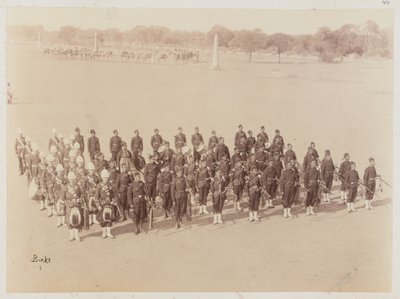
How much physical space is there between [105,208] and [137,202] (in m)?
0.42

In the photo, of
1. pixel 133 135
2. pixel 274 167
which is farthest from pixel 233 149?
pixel 133 135

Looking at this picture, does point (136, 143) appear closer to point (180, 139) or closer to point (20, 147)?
point (180, 139)

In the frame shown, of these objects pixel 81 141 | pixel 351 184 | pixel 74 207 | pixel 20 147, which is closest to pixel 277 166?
pixel 351 184

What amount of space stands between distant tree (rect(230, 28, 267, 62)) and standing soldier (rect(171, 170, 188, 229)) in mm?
1833

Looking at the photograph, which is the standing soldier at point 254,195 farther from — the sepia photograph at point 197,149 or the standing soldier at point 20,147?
the standing soldier at point 20,147

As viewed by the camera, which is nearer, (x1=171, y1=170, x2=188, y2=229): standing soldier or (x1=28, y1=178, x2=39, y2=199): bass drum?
(x1=28, y1=178, x2=39, y2=199): bass drum

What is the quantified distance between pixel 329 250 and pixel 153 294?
236 centimetres

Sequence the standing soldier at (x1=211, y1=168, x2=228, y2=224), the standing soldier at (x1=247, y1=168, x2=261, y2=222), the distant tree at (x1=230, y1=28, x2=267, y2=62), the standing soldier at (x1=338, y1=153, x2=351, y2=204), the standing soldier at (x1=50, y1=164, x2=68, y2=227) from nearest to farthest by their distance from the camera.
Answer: the standing soldier at (x1=50, y1=164, x2=68, y2=227)
the distant tree at (x1=230, y1=28, x2=267, y2=62)
the standing soldier at (x1=211, y1=168, x2=228, y2=224)
the standing soldier at (x1=247, y1=168, x2=261, y2=222)
the standing soldier at (x1=338, y1=153, x2=351, y2=204)

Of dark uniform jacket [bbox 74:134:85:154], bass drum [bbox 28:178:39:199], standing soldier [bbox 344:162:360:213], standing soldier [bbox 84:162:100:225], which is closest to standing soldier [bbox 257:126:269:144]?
standing soldier [bbox 344:162:360:213]

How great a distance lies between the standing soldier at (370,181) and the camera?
31.3 feet

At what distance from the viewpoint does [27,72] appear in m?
9.26

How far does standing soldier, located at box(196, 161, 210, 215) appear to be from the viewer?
31.5 feet

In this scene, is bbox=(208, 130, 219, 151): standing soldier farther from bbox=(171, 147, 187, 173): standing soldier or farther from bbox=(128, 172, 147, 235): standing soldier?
bbox=(128, 172, 147, 235): standing soldier

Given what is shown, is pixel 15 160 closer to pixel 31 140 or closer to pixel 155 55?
pixel 31 140
